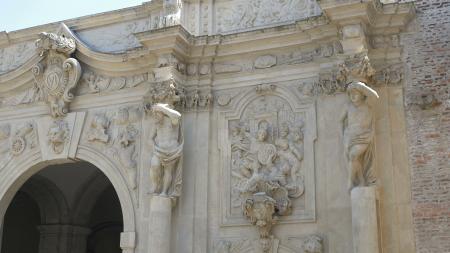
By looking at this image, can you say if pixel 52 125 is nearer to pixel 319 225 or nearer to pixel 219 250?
pixel 219 250

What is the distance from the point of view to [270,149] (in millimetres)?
10266

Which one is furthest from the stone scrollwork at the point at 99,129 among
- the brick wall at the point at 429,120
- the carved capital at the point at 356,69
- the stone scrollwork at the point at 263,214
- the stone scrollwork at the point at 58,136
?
the brick wall at the point at 429,120

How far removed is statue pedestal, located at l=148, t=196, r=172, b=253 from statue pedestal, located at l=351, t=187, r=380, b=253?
2837 millimetres

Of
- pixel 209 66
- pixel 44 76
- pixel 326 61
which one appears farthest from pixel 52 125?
pixel 326 61

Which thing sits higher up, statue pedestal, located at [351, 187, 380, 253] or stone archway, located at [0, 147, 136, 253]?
stone archway, located at [0, 147, 136, 253]

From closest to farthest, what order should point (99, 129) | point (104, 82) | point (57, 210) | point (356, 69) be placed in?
point (356, 69)
point (99, 129)
point (104, 82)
point (57, 210)

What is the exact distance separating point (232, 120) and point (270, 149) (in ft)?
2.90

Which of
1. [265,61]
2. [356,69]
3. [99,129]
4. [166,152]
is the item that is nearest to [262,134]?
[265,61]

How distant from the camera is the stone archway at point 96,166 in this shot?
35.1 ft

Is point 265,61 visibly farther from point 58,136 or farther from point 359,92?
point 58,136

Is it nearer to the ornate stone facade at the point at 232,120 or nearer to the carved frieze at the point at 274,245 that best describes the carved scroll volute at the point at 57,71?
the ornate stone facade at the point at 232,120

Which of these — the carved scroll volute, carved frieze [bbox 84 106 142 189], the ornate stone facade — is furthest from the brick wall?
the carved scroll volute

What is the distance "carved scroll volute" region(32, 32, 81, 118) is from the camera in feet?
38.8

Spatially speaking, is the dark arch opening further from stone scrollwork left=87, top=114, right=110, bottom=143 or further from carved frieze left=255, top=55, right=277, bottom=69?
carved frieze left=255, top=55, right=277, bottom=69
